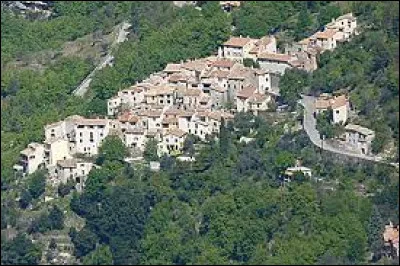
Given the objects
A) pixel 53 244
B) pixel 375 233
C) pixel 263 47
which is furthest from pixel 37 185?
pixel 375 233

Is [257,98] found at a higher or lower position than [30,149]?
higher

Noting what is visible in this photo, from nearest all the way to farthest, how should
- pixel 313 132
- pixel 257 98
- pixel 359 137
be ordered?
pixel 359 137 → pixel 313 132 → pixel 257 98

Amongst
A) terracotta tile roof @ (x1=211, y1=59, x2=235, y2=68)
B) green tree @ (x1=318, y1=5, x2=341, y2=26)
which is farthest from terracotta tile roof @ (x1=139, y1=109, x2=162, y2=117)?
green tree @ (x1=318, y1=5, x2=341, y2=26)

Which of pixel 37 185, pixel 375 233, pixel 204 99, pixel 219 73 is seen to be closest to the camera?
pixel 375 233

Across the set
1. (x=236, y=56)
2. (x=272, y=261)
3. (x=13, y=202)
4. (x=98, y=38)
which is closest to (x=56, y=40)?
(x=98, y=38)

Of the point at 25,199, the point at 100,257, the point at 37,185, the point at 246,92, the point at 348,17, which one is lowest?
the point at 100,257

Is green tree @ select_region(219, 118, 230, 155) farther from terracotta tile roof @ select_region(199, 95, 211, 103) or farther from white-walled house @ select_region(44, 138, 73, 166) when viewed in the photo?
white-walled house @ select_region(44, 138, 73, 166)

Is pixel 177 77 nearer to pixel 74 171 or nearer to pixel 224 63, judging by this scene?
pixel 224 63

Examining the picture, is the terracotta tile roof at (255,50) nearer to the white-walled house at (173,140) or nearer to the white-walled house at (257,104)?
the white-walled house at (257,104)
